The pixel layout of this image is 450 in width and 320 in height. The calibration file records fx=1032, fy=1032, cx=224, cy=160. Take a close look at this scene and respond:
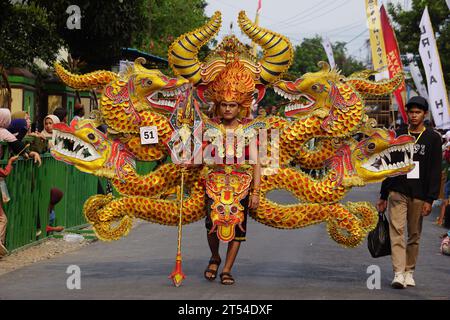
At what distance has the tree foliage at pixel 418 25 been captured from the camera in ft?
129

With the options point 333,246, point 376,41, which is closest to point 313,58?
point 376,41

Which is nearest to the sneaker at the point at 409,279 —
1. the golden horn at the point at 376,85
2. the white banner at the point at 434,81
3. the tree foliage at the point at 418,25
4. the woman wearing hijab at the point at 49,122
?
the golden horn at the point at 376,85

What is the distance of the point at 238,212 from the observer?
1024 centimetres

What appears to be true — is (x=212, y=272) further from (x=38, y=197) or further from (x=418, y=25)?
(x=418, y=25)

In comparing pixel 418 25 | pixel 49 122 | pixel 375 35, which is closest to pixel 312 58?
pixel 418 25

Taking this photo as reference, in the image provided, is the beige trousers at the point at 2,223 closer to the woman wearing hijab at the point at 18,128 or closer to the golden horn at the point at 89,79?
the woman wearing hijab at the point at 18,128

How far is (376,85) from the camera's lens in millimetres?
10961

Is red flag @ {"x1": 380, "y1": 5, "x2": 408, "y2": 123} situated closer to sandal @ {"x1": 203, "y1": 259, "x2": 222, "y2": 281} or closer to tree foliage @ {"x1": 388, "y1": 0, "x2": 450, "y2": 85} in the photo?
tree foliage @ {"x1": 388, "y1": 0, "x2": 450, "y2": 85}

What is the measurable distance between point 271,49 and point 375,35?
16.3 metres

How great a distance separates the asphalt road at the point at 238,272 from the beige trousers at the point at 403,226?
28 centimetres

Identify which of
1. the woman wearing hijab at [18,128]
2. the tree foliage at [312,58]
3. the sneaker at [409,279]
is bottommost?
the sneaker at [409,279]

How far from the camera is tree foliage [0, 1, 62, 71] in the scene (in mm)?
19995

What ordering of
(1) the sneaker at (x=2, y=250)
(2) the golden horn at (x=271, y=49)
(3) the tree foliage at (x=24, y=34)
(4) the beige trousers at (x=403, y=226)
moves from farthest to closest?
(3) the tree foliage at (x=24, y=34) < (1) the sneaker at (x=2, y=250) < (2) the golden horn at (x=271, y=49) < (4) the beige trousers at (x=403, y=226)
